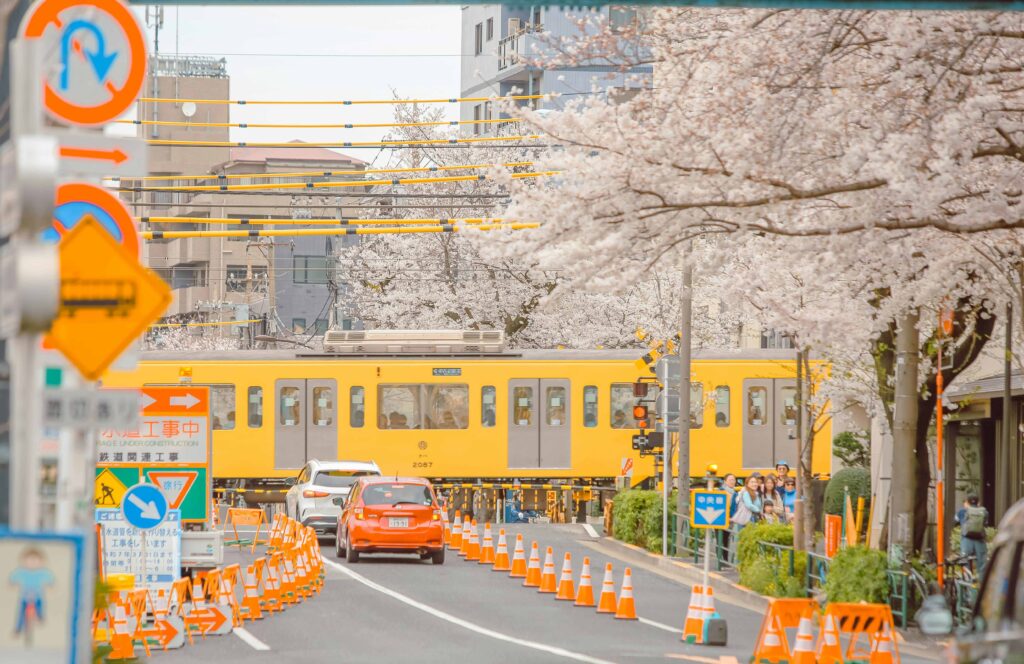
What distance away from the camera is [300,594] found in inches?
912

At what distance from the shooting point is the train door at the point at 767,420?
41844 mm

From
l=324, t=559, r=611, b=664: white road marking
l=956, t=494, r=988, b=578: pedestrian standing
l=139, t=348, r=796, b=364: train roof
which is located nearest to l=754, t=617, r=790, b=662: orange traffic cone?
l=324, t=559, r=611, b=664: white road marking

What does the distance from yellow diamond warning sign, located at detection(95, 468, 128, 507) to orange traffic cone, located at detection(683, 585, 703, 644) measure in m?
6.19

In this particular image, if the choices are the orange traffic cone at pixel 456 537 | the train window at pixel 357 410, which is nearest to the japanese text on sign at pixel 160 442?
the orange traffic cone at pixel 456 537

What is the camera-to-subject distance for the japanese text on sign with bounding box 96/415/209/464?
64.4ft

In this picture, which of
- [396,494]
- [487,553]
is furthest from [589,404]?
[396,494]

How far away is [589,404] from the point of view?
136 ft

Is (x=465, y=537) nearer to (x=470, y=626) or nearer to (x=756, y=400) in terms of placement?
(x=470, y=626)

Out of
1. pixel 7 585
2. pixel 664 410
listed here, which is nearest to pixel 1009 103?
pixel 7 585

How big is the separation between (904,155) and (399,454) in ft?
88.9

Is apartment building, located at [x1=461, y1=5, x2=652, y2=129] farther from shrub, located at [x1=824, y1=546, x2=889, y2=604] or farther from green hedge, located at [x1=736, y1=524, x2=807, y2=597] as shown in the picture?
shrub, located at [x1=824, y1=546, x2=889, y2=604]

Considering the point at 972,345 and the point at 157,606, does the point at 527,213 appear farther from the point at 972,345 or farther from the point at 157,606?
the point at 972,345

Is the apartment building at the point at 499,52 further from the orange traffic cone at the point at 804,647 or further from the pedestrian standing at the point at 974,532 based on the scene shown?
the orange traffic cone at the point at 804,647

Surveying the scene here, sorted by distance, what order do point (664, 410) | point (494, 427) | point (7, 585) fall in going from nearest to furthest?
point (7, 585)
point (664, 410)
point (494, 427)
